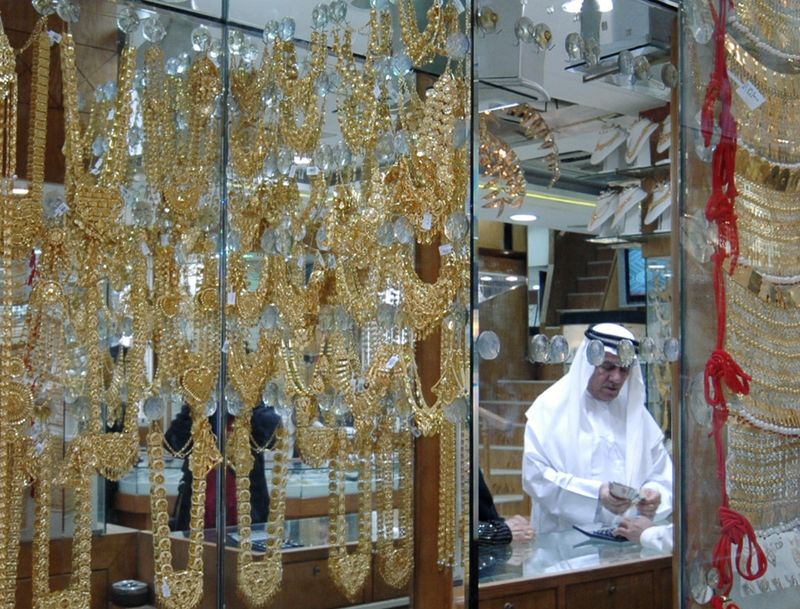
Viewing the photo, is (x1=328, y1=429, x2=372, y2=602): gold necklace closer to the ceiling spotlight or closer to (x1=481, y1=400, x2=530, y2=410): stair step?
(x1=481, y1=400, x2=530, y2=410): stair step

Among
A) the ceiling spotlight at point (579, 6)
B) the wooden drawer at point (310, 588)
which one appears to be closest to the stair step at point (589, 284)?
the ceiling spotlight at point (579, 6)

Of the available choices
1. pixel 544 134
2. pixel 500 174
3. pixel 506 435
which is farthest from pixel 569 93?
pixel 506 435

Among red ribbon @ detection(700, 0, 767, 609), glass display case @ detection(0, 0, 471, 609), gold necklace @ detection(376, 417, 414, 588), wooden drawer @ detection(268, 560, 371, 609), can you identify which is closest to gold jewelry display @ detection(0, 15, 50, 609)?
glass display case @ detection(0, 0, 471, 609)

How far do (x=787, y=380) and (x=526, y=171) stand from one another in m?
0.68

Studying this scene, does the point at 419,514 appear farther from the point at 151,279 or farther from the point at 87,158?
the point at 87,158

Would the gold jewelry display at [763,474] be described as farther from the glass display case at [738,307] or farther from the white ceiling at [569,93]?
the white ceiling at [569,93]

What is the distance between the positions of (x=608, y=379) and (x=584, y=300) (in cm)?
15

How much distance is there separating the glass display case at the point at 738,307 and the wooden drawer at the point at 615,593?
0.07m

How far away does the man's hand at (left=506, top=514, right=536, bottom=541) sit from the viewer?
178 centimetres

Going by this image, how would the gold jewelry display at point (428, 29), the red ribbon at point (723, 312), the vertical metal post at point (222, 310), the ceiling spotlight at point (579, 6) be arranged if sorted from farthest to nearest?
the vertical metal post at point (222, 310), the gold jewelry display at point (428, 29), the red ribbon at point (723, 312), the ceiling spotlight at point (579, 6)

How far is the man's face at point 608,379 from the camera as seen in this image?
5.76 ft

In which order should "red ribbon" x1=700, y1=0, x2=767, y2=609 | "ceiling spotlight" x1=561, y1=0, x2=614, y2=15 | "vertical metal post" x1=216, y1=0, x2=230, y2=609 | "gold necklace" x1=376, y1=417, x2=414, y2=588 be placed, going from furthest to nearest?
"gold necklace" x1=376, y1=417, x2=414, y2=588, "vertical metal post" x1=216, y1=0, x2=230, y2=609, "red ribbon" x1=700, y1=0, x2=767, y2=609, "ceiling spotlight" x1=561, y1=0, x2=614, y2=15

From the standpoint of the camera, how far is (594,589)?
1.82m

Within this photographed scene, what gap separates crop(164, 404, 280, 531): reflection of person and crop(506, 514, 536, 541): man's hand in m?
0.71
